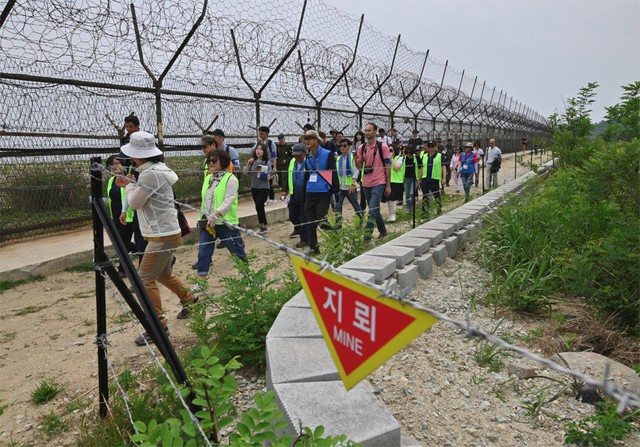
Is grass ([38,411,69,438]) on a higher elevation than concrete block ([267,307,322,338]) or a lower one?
lower

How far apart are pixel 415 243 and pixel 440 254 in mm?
464

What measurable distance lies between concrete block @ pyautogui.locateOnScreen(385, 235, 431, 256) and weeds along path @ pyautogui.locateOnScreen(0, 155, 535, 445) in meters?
1.27

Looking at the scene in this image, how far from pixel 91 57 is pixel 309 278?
22.1 ft

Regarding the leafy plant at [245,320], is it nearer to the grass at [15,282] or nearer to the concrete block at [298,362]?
the concrete block at [298,362]

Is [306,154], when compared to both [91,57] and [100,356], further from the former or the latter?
[100,356]

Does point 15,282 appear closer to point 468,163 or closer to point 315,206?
point 315,206

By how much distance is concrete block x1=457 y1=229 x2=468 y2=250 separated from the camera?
547 cm

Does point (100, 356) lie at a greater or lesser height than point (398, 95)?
lesser

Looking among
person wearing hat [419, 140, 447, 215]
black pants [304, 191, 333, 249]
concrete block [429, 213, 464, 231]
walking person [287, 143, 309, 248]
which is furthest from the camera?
person wearing hat [419, 140, 447, 215]

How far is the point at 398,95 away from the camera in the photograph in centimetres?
1636

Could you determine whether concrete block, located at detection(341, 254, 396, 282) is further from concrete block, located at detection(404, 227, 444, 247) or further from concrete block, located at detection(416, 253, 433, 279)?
concrete block, located at detection(404, 227, 444, 247)

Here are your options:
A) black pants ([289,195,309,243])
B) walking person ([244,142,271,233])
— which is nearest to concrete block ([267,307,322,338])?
black pants ([289,195,309,243])

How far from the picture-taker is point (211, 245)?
4.72 m

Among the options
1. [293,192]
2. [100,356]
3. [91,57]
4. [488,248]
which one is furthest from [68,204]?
[488,248]
